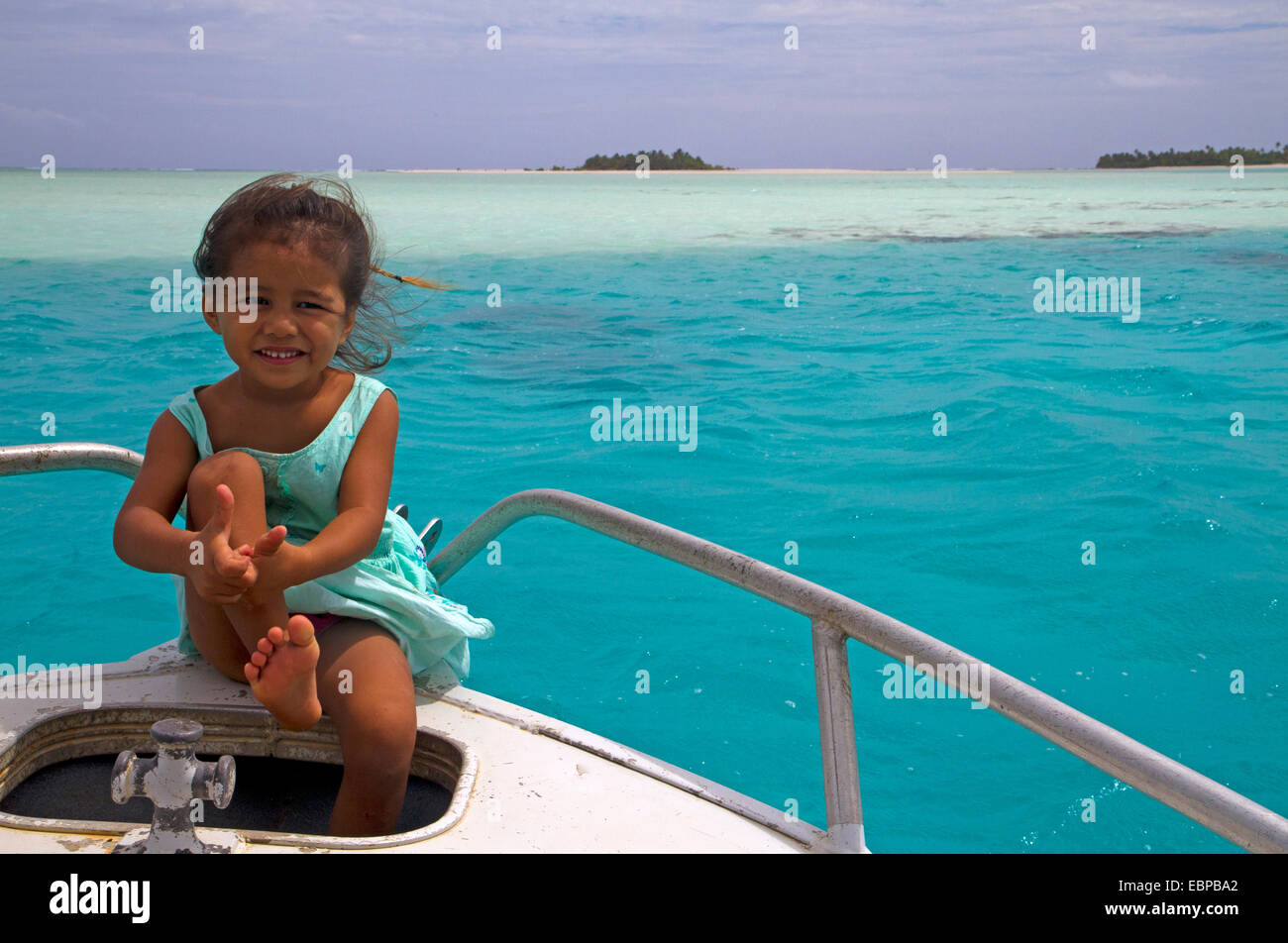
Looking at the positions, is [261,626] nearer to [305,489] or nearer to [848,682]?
[305,489]

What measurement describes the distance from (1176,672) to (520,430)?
5381 mm

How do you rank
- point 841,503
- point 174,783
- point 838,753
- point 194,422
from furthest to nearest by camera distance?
point 841,503 < point 194,422 < point 838,753 < point 174,783

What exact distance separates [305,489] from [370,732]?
1.60 ft

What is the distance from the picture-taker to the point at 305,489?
6.95 feet

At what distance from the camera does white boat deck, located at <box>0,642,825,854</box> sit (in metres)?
1.66

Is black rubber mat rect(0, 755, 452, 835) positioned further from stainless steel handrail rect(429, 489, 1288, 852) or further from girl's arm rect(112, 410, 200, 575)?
stainless steel handrail rect(429, 489, 1288, 852)

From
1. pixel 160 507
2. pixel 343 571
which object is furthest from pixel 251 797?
pixel 160 507

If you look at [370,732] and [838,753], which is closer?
[838,753]

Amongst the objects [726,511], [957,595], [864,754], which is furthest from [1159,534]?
[864,754]

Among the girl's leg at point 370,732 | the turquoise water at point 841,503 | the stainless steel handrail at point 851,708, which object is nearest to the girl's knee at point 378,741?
the girl's leg at point 370,732

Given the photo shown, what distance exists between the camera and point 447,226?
2725cm

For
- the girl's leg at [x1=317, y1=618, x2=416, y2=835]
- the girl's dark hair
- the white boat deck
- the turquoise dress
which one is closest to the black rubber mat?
the white boat deck

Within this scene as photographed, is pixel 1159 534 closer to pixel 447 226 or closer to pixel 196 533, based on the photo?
pixel 196 533
